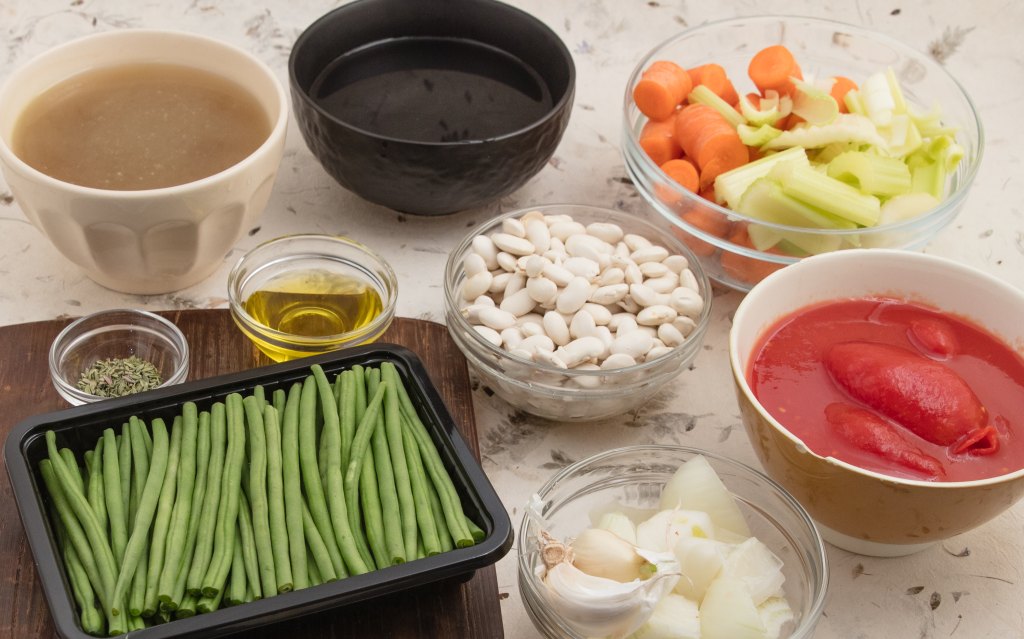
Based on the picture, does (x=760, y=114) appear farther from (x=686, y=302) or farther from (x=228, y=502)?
(x=228, y=502)

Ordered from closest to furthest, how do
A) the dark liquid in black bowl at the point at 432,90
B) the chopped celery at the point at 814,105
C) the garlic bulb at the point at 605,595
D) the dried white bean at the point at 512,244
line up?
the garlic bulb at the point at 605,595 < the dried white bean at the point at 512,244 < the chopped celery at the point at 814,105 < the dark liquid in black bowl at the point at 432,90

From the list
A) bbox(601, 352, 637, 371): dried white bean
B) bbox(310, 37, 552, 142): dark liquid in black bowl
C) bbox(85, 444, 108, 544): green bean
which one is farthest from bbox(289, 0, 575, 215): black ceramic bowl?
bbox(85, 444, 108, 544): green bean

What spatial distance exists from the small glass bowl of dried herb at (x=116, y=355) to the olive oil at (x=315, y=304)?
138mm

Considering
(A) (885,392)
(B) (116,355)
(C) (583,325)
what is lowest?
(B) (116,355)

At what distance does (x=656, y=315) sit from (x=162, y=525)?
0.74m

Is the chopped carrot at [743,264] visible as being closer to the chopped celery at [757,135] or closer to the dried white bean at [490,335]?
the chopped celery at [757,135]

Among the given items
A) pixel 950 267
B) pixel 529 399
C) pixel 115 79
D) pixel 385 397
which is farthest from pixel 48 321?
pixel 950 267

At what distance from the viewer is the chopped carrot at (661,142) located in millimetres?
2043

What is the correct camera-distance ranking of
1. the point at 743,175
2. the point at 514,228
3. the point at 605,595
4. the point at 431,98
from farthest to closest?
1. the point at 431,98
2. the point at 743,175
3. the point at 514,228
4. the point at 605,595

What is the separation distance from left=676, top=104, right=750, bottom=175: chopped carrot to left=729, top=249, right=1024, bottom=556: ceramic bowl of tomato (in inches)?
14.8

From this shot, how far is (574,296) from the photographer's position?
1684mm

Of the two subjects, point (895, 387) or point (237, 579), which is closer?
point (237, 579)

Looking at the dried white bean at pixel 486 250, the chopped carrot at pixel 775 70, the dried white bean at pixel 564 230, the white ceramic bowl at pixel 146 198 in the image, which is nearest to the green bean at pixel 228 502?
the white ceramic bowl at pixel 146 198

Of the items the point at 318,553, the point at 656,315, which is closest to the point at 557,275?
the point at 656,315
